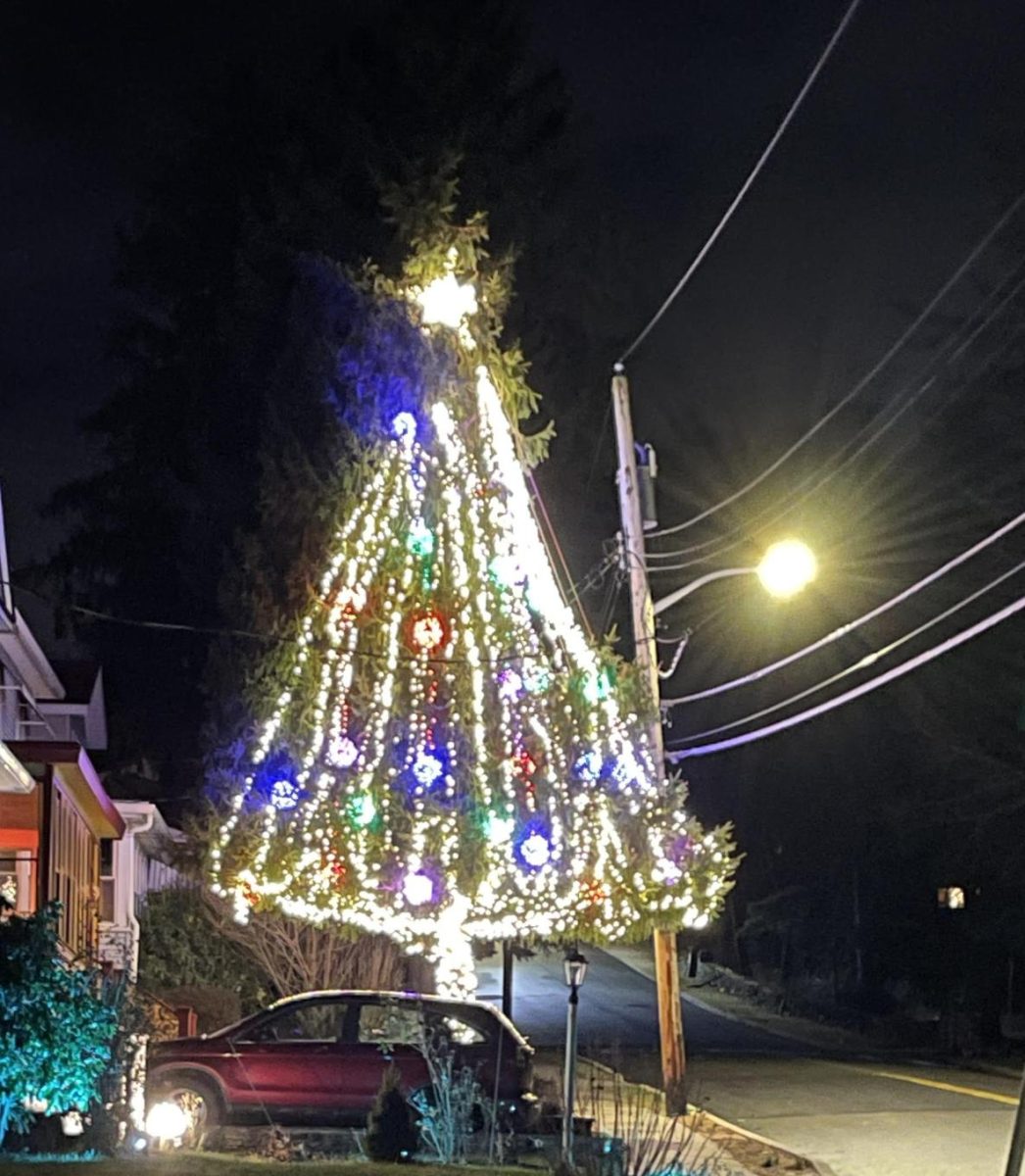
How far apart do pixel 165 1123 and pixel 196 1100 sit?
1.34 metres

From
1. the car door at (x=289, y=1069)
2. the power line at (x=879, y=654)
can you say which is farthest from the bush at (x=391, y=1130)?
the power line at (x=879, y=654)

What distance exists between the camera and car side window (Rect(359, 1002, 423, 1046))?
14.8m

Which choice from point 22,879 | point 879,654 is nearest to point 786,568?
point 879,654

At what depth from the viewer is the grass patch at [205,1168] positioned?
8586 mm

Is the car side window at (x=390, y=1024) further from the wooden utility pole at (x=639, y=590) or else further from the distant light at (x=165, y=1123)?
the wooden utility pole at (x=639, y=590)

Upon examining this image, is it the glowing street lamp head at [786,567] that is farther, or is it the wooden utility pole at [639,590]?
the wooden utility pole at [639,590]

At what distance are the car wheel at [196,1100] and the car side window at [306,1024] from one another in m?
0.57

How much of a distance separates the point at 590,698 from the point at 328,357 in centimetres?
788

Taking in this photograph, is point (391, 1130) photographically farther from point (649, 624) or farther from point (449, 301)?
point (449, 301)

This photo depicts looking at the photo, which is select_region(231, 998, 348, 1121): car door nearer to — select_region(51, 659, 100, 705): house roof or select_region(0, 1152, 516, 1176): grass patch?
select_region(0, 1152, 516, 1176): grass patch

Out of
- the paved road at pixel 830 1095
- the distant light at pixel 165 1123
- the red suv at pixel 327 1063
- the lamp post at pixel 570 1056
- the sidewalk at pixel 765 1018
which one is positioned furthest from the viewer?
the sidewalk at pixel 765 1018

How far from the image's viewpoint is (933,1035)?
38125 millimetres

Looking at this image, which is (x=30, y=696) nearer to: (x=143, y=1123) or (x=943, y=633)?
(x=143, y=1123)

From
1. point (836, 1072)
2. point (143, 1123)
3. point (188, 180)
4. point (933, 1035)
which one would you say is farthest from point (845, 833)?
point (143, 1123)
